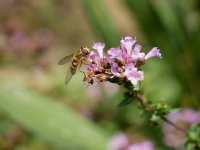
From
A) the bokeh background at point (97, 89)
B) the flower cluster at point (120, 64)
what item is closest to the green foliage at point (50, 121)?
the bokeh background at point (97, 89)

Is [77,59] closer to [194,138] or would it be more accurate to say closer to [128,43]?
[128,43]

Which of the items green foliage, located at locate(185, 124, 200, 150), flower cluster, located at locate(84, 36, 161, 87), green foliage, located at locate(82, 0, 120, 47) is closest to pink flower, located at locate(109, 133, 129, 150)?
green foliage, located at locate(82, 0, 120, 47)

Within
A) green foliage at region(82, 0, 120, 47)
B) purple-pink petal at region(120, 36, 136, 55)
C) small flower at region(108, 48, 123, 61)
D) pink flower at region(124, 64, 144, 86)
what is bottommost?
pink flower at region(124, 64, 144, 86)

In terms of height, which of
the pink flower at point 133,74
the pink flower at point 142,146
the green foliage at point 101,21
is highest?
the green foliage at point 101,21

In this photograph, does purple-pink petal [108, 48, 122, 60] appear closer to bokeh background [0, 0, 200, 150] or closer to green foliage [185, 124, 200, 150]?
green foliage [185, 124, 200, 150]

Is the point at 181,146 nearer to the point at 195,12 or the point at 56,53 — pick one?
the point at 195,12

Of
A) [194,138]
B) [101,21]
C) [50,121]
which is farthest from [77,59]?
[101,21]

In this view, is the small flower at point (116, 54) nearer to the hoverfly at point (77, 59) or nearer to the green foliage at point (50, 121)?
the hoverfly at point (77, 59)
